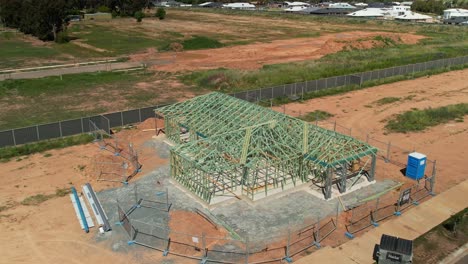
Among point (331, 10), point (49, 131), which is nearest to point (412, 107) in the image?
point (49, 131)

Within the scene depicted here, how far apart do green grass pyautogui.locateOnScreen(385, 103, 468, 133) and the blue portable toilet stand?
1119 centimetres

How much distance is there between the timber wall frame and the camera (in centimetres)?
2805

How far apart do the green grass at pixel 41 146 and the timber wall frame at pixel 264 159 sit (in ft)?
41.7

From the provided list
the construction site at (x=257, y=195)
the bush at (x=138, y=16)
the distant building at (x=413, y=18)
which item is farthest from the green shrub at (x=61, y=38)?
the distant building at (x=413, y=18)

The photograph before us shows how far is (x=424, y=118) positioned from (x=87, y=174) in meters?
33.0

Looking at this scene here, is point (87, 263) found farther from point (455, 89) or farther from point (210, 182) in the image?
point (455, 89)

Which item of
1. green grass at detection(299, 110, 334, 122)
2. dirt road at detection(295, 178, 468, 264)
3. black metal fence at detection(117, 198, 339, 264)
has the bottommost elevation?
black metal fence at detection(117, 198, 339, 264)

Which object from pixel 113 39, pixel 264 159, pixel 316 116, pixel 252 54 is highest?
pixel 113 39

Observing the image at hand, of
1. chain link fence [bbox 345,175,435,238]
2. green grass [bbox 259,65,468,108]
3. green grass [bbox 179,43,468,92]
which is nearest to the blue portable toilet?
chain link fence [bbox 345,175,435,238]

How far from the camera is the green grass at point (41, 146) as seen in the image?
35750 mm

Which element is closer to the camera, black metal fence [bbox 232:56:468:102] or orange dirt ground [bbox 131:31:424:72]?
black metal fence [bbox 232:56:468:102]

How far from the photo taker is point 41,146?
1467 inches

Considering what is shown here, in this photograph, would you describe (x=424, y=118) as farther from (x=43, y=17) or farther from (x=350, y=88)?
(x=43, y=17)

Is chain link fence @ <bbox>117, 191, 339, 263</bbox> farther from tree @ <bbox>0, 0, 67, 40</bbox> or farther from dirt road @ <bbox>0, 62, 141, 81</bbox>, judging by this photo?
tree @ <bbox>0, 0, 67, 40</bbox>
